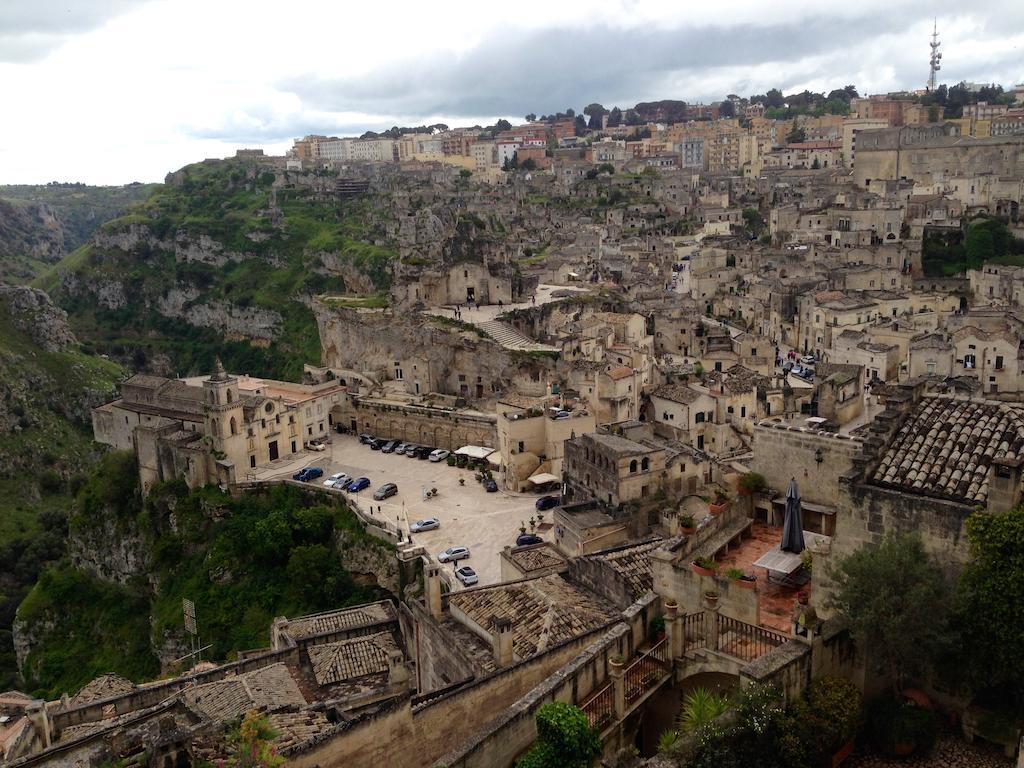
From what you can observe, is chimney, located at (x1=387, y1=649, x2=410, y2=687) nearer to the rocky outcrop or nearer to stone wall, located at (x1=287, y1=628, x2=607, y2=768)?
stone wall, located at (x1=287, y1=628, x2=607, y2=768)

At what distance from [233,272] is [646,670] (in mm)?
104413

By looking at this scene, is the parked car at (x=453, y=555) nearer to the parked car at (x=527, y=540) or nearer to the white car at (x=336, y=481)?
the parked car at (x=527, y=540)

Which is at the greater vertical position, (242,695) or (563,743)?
(563,743)

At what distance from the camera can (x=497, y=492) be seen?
128ft

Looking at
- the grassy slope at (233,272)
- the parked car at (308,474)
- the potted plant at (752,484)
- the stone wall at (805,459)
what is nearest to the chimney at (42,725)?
the potted plant at (752,484)

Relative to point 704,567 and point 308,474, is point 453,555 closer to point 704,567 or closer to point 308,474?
point 308,474

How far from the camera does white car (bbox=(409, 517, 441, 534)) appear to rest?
1399 inches

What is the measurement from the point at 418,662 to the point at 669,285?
2197 inches

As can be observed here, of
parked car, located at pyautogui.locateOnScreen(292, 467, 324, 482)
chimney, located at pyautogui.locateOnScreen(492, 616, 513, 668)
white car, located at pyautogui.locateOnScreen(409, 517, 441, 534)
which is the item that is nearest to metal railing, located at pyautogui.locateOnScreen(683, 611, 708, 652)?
chimney, located at pyautogui.locateOnScreen(492, 616, 513, 668)

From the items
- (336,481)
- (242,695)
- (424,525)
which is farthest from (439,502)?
(242,695)

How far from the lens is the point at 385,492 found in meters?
39.7

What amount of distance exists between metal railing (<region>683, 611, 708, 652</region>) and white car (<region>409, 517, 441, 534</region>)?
22.5 meters

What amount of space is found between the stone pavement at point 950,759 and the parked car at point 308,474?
33.3 m

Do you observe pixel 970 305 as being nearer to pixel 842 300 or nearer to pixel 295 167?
pixel 842 300
